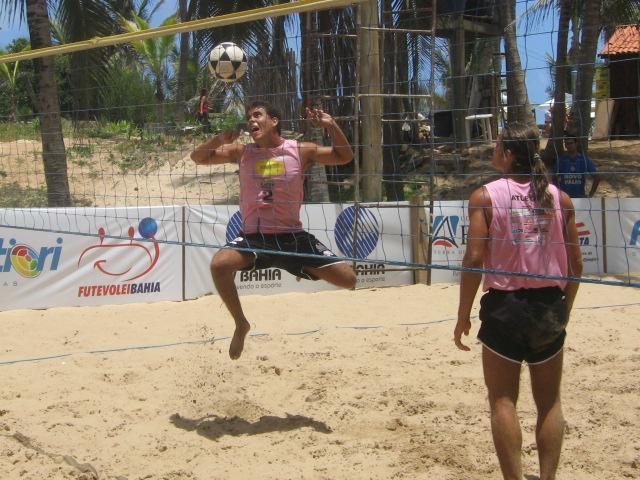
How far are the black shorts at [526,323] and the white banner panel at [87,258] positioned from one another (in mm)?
5116

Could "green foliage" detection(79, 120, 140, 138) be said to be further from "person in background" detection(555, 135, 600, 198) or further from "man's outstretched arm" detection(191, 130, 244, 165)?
"man's outstretched arm" detection(191, 130, 244, 165)

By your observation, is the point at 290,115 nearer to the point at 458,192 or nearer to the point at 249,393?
the point at 249,393

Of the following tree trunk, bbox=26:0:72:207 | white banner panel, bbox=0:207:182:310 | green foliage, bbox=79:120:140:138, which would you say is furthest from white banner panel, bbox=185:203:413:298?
tree trunk, bbox=26:0:72:207

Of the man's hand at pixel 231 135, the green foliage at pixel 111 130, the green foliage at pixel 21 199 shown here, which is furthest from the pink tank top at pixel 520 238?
the green foliage at pixel 21 199

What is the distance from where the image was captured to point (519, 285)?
2910 millimetres

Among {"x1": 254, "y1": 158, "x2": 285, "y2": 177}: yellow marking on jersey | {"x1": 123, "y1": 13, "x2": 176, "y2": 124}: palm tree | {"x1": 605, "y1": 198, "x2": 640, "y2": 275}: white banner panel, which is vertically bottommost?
{"x1": 605, "y1": 198, "x2": 640, "y2": 275}: white banner panel

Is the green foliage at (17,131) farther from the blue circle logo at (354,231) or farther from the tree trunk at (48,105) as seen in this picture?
the blue circle logo at (354,231)

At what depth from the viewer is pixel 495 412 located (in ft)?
9.61

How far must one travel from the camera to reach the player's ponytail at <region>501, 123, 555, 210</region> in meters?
2.94

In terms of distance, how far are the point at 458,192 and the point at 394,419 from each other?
7.56 m

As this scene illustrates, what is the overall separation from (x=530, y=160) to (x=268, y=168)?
1696 millimetres

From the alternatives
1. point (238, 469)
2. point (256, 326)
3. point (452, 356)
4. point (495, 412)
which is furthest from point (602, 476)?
point (256, 326)

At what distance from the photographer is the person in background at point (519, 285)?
288 cm

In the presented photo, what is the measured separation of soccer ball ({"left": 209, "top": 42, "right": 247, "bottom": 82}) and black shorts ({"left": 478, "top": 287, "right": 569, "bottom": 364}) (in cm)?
399
